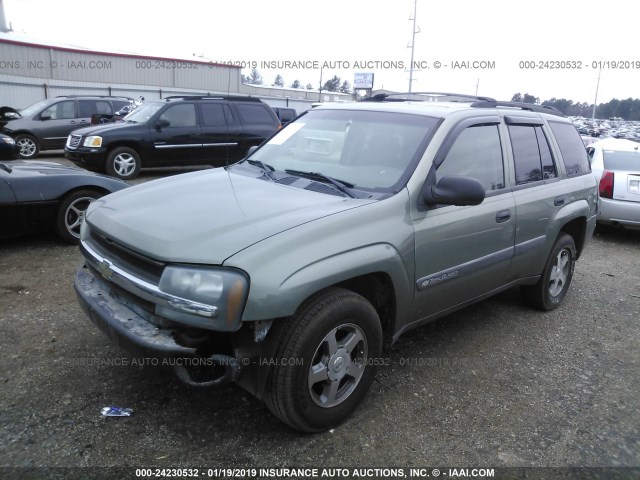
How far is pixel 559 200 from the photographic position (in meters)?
4.31

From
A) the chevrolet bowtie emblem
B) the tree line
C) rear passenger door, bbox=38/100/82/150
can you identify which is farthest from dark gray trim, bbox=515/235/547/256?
the tree line

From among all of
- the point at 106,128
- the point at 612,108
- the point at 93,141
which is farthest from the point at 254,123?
the point at 612,108

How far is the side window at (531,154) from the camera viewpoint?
3943mm

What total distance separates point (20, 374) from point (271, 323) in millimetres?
1826

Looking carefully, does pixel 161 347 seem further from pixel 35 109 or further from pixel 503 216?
pixel 35 109

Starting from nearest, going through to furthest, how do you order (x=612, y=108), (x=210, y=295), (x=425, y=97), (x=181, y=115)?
(x=210, y=295)
(x=425, y=97)
(x=181, y=115)
(x=612, y=108)

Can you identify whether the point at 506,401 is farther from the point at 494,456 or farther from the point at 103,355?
the point at 103,355

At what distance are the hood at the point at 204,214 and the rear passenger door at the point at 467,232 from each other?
0.57 m

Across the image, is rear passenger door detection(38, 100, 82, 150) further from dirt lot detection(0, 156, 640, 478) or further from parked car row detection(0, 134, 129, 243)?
dirt lot detection(0, 156, 640, 478)

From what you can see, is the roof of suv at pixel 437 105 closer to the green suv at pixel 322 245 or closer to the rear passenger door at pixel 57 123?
the green suv at pixel 322 245

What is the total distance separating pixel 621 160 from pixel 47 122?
13238mm

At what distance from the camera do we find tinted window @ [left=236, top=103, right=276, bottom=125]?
11.3m

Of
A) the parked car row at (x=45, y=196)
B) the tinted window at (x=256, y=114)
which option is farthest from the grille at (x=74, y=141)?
the parked car row at (x=45, y=196)

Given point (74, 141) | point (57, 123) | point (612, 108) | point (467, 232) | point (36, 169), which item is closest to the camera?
point (467, 232)
